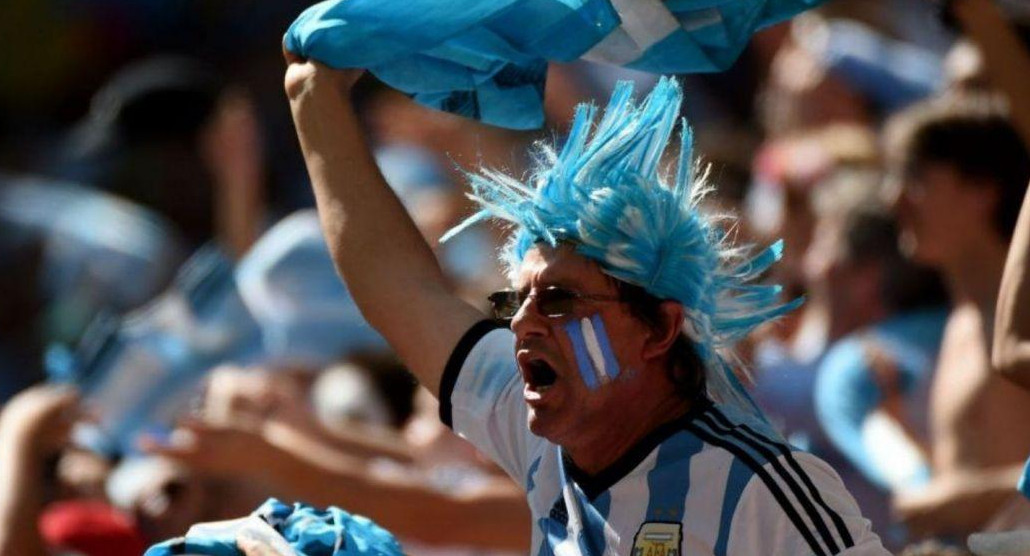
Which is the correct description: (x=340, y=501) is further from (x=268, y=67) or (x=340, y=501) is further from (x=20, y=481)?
(x=268, y=67)

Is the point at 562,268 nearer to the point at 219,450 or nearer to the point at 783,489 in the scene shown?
the point at 783,489

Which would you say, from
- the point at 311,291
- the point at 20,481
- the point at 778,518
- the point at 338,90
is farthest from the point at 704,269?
the point at 311,291

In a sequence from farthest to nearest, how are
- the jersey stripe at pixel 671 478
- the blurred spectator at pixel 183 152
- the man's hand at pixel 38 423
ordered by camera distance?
1. the blurred spectator at pixel 183 152
2. the man's hand at pixel 38 423
3. the jersey stripe at pixel 671 478

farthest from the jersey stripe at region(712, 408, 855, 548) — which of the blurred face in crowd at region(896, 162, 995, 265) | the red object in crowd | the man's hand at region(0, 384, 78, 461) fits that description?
the man's hand at region(0, 384, 78, 461)

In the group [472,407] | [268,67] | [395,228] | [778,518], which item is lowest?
[778,518]

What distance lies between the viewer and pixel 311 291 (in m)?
6.49

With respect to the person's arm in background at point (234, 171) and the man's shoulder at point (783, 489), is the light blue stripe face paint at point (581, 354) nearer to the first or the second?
the man's shoulder at point (783, 489)

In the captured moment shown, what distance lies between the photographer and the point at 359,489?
16.3ft

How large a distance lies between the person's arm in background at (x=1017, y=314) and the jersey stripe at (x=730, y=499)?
2.16 ft

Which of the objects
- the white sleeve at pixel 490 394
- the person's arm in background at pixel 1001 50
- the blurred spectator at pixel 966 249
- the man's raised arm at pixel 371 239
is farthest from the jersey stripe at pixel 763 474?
the blurred spectator at pixel 966 249

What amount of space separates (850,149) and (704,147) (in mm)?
593

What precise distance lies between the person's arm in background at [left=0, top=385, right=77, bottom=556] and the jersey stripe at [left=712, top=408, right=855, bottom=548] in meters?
2.18

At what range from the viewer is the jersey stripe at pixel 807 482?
3.11m

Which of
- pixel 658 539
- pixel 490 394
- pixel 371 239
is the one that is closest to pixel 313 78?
pixel 371 239
